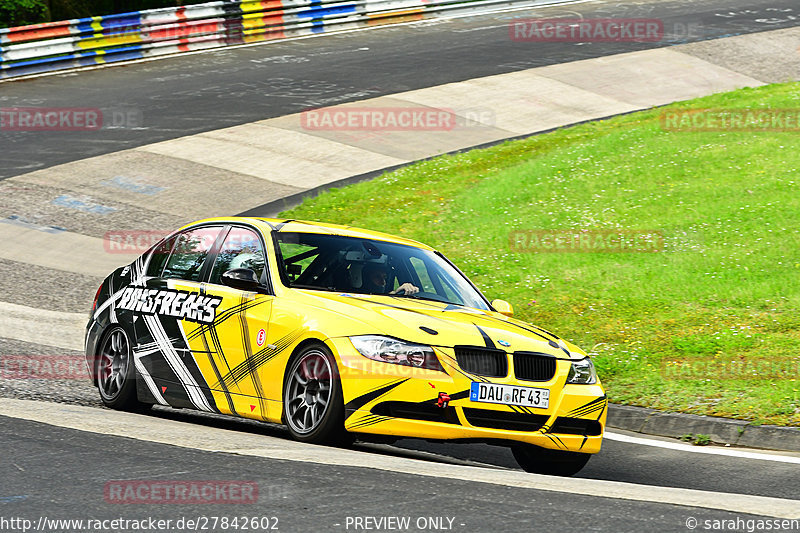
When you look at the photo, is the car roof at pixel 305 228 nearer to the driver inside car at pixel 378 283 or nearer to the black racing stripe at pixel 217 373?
the driver inside car at pixel 378 283

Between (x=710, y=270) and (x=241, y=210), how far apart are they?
25.8ft

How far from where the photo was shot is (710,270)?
41.8 feet

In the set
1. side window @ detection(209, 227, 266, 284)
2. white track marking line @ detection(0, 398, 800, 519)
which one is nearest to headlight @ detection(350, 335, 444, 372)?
white track marking line @ detection(0, 398, 800, 519)

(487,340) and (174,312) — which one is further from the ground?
(487,340)

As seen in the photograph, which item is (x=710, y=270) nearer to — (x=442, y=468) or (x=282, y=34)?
(x=442, y=468)

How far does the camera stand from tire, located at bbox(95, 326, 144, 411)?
8797 mm

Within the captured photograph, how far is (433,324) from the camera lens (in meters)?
7.16

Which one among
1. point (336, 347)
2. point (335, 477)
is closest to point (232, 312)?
point (336, 347)

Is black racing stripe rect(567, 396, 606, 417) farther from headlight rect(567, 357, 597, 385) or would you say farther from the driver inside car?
the driver inside car

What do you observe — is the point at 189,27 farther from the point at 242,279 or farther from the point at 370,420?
the point at 370,420

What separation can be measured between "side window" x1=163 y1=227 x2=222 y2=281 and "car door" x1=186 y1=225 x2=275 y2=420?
0.20m

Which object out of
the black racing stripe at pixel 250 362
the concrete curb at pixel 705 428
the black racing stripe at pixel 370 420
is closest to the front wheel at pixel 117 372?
the black racing stripe at pixel 250 362

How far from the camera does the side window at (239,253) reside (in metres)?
8.16

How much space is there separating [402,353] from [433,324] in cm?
38
